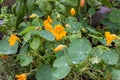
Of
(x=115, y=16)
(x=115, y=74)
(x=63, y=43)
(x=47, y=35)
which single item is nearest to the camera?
(x=115, y=74)

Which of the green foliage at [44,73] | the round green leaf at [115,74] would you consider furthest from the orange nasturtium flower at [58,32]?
the round green leaf at [115,74]

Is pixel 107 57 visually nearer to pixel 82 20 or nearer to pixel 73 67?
pixel 73 67

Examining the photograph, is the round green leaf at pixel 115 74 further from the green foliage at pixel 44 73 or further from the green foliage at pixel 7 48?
the green foliage at pixel 7 48

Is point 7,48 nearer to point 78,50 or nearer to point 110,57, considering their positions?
point 78,50

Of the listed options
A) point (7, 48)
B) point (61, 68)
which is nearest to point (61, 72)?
point (61, 68)

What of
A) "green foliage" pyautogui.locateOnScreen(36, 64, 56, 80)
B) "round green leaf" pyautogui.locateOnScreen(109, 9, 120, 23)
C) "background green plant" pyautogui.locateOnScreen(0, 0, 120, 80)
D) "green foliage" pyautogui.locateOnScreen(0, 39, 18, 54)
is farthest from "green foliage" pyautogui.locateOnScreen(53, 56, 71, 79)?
"round green leaf" pyautogui.locateOnScreen(109, 9, 120, 23)

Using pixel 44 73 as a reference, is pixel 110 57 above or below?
above

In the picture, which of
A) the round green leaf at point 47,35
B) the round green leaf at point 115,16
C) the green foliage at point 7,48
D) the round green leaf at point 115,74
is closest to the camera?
the round green leaf at point 115,74
